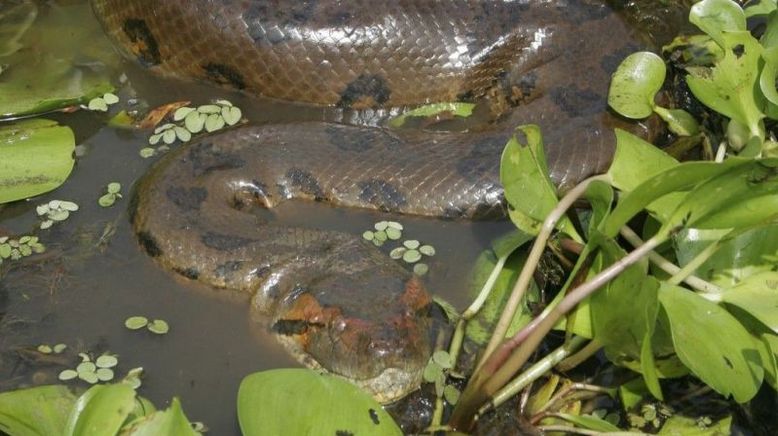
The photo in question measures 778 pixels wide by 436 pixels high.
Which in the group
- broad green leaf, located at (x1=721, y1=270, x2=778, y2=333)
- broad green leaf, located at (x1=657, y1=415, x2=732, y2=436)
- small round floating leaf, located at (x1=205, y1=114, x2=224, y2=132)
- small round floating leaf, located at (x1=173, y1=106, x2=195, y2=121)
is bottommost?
broad green leaf, located at (x1=657, y1=415, x2=732, y2=436)

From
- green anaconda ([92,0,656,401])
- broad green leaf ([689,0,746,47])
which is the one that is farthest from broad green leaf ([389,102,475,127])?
broad green leaf ([689,0,746,47])

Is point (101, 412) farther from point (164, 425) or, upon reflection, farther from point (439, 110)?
point (439, 110)

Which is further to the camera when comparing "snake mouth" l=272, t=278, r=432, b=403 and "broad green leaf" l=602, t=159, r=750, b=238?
"snake mouth" l=272, t=278, r=432, b=403

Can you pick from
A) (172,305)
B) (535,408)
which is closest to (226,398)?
(172,305)

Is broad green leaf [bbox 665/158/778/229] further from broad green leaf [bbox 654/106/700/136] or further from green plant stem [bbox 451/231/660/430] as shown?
broad green leaf [bbox 654/106/700/136]

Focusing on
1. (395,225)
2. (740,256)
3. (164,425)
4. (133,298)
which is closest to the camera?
(164,425)

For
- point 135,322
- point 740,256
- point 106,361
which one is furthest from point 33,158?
point 740,256

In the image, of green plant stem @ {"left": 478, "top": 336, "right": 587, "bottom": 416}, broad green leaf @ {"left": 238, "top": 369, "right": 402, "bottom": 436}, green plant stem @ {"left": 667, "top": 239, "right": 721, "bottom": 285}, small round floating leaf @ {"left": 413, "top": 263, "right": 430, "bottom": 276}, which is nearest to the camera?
broad green leaf @ {"left": 238, "top": 369, "right": 402, "bottom": 436}
